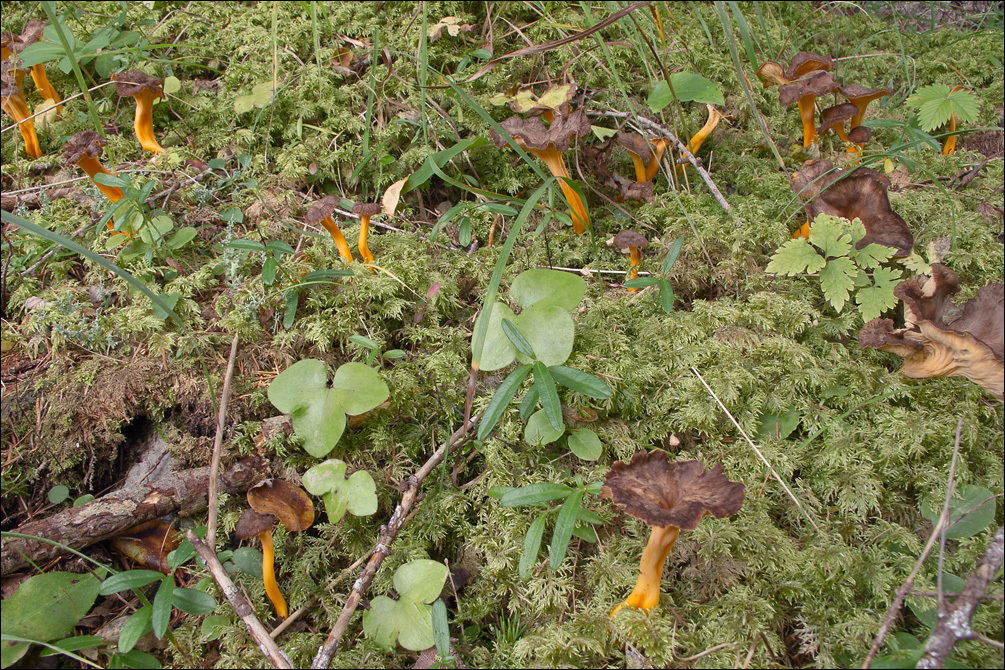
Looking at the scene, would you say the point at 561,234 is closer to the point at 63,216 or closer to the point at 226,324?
the point at 226,324

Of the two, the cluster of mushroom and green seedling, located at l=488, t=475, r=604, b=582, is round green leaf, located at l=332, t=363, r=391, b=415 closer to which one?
green seedling, located at l=488, t=475, r=604, b=582

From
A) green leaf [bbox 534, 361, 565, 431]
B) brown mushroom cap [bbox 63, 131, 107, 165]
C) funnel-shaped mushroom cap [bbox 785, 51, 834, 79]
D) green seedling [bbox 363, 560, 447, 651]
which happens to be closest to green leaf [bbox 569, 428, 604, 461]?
green leaf [bbox 534, 361, 565, 431]

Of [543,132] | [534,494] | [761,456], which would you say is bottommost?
[761,456]

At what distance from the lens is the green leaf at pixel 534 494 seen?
1.67 m

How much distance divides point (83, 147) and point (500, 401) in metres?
2.28

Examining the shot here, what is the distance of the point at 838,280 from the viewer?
2.20 meters

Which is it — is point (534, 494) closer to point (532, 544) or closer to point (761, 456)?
point (532, 544)

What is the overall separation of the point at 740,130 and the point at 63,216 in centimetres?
350

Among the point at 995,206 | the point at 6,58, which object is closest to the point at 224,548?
the point at 6,58

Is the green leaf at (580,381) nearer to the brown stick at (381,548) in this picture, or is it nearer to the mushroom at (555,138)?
the brown stick at (381,548)

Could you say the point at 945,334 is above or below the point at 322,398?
below

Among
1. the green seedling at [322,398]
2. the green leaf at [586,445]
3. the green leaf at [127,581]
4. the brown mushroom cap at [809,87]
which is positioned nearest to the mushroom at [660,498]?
the green leaf at [586,445]

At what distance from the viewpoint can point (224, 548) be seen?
6.41 ft

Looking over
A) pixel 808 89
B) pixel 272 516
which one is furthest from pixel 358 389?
pixel 808 89
